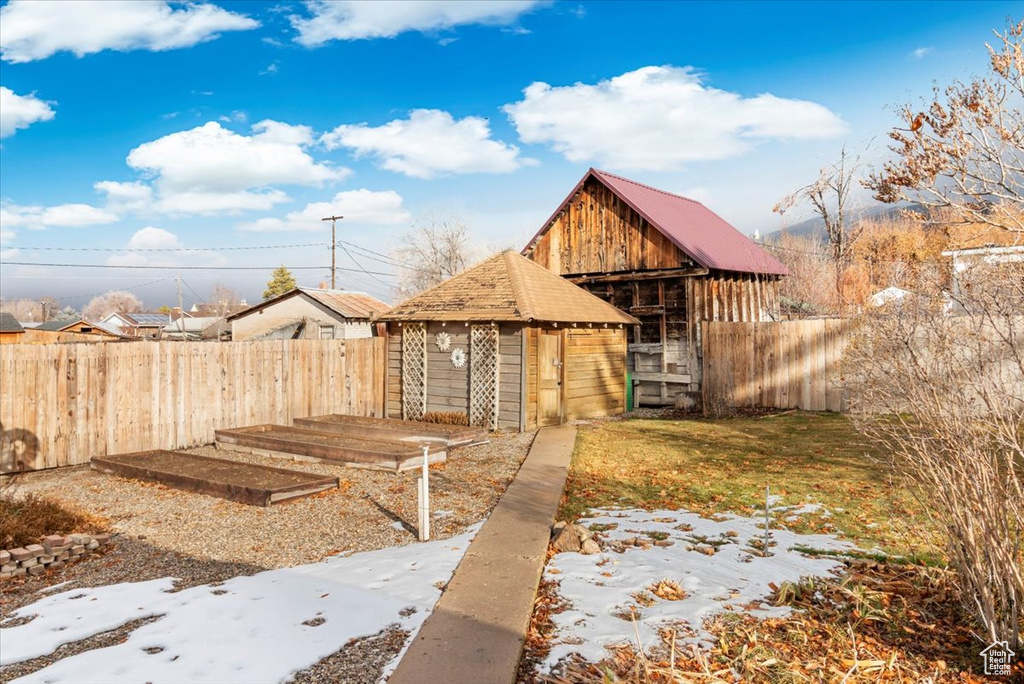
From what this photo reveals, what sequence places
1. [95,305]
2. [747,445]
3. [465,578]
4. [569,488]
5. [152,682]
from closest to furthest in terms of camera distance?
[152,682] < [465,578] < [569,488] < [747,445] < [95,305]

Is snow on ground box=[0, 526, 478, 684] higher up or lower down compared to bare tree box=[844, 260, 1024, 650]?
lower down

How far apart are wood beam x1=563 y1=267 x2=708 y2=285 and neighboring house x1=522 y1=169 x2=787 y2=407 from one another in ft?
0.10

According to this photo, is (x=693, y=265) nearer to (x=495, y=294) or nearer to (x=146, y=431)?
(x=495, y=294)

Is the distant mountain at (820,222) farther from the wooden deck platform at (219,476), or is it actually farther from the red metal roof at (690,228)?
the wooden deck platform at (219,476)

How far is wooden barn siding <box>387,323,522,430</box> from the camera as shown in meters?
14.5

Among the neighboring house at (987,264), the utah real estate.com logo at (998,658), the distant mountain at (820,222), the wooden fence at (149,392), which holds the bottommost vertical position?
the utah real estate.com logo at (998,658)

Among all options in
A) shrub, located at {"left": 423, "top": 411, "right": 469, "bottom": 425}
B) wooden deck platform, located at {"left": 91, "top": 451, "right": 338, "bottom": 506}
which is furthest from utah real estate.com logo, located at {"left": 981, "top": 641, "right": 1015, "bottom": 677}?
shrub, located at {"left": 423, "top": 411, "right": 469, "bottom": 425}

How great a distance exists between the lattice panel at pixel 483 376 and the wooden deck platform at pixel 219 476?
585 cm

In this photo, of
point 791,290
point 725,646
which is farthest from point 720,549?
point 791,290

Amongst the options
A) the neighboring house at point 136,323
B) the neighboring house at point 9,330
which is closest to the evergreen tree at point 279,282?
the neighboring house at point 136,323

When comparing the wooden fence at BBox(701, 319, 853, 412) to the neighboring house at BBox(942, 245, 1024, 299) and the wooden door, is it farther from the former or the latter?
the neighboring house at BBox(942, 245, 1024, 299)

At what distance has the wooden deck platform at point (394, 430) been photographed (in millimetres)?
12430

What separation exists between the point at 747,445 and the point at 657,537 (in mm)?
6104

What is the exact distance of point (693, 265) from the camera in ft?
59.1
